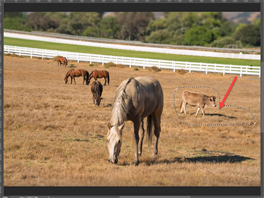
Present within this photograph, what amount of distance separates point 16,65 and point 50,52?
36.6ft

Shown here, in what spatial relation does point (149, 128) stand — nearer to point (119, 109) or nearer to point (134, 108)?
point (134, 108)

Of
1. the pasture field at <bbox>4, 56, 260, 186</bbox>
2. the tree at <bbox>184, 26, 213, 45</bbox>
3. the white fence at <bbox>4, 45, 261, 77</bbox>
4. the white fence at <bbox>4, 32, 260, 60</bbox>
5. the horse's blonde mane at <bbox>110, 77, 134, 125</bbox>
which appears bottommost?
the pasture field at <bbox>4, 56, 260, 186</bbox>

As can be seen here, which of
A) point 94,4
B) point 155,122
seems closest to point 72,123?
point 155,122

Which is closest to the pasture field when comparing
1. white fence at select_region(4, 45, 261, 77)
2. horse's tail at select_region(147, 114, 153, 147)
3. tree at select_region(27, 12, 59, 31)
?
horse's tail at select_region(147, 114, 153, 147)

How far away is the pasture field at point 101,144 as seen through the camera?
360 inches

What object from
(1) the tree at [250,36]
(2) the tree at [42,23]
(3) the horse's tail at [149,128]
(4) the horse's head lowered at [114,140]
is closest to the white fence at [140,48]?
(2) the tree at [42,23]

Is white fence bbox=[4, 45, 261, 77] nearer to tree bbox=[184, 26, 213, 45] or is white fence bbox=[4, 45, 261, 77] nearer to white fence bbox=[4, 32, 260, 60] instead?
white fence bbox=[4, 32, 260, 60]

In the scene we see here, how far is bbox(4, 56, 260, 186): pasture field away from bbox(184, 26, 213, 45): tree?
215ft

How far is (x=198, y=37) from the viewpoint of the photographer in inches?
3878

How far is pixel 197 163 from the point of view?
11.9 meters

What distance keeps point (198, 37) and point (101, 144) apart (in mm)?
88545

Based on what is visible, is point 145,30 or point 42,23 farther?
point 42,23

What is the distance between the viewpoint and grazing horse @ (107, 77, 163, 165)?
959 cm

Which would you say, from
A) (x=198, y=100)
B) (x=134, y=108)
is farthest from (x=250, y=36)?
(x=134, y=108)
